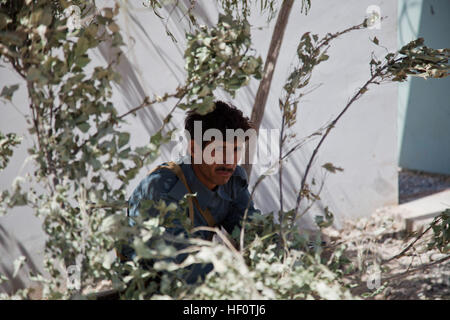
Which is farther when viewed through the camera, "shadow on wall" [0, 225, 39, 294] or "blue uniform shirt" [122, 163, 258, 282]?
"shadow on wall" [0, 225, 39, 294]

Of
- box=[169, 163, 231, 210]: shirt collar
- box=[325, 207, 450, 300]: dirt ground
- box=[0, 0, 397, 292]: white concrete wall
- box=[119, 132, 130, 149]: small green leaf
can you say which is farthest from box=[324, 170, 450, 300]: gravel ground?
box=[119, 132, 130, 149]: small green leaf

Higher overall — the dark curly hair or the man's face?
the dark curly hair

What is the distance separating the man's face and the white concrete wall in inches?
75.1

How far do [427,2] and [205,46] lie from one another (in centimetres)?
631

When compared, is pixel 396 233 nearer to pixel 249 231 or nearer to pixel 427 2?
pixel 249 231

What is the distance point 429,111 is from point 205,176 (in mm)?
5774

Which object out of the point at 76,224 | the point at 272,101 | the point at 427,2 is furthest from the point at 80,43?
the point at 427,2

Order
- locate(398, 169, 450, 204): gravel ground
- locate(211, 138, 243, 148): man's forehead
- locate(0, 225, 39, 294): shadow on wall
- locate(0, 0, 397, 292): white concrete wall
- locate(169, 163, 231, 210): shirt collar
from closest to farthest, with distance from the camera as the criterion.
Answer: locate(211, 138, 243, 148): man's forehead, locate(169, 163, 231, 210): shirt collar, locate(0, 225, 39, 294): shadow on wall, locate(0, 0, 397, 292): white concrete wall, locate(398, 169, 450, 204): gravel ground

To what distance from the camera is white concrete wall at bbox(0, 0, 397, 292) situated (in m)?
3.61

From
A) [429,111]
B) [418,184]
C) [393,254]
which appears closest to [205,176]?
[393,254]

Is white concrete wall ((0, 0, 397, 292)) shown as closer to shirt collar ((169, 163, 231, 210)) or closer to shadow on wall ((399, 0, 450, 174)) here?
shirt collar ((169, 163, 231, 210))

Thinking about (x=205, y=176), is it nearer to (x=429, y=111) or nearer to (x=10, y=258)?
(x=10, y=258)

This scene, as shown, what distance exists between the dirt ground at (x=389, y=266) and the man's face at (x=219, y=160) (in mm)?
455
